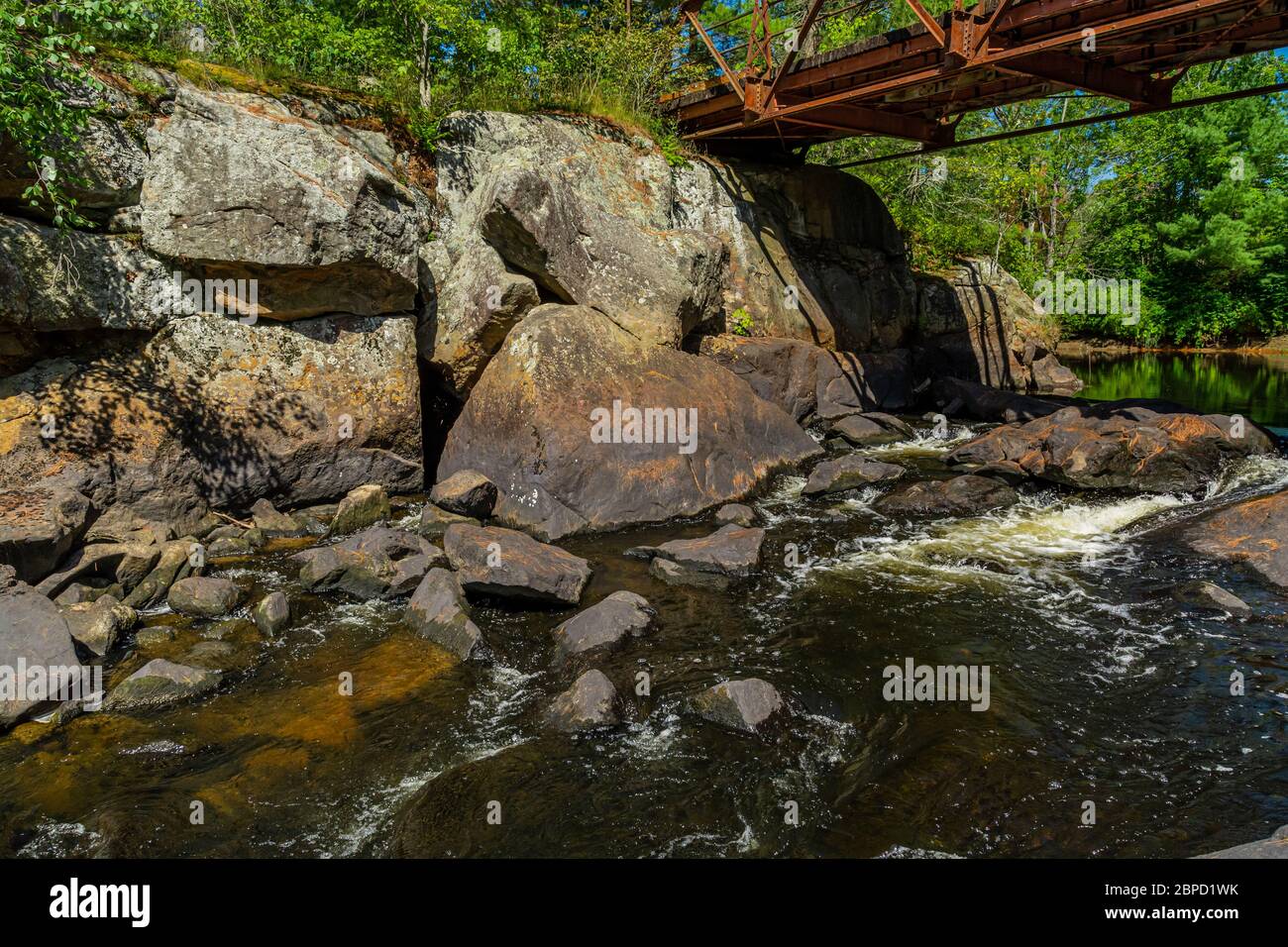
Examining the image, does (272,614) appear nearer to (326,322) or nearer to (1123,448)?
(326,322)

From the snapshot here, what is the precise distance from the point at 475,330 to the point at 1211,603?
10.6 m

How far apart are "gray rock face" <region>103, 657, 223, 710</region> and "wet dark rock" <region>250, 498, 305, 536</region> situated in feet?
12.7

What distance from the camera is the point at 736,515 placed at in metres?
11.3

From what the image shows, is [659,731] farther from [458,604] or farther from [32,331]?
[32,331]

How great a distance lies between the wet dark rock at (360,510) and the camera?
10.8m

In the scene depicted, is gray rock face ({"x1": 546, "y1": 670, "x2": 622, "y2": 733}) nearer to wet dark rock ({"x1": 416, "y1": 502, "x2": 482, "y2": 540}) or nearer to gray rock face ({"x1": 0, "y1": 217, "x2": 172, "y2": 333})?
wet dark rock ({"x1": 416, "y1": 502, "x2": 482, "y2": 540})

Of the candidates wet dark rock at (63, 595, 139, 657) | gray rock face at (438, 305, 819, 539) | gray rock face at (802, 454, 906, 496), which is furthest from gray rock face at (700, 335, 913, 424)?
A: wet dark rock at (63, 595, 139, 657)

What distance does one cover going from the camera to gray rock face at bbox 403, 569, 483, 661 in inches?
294

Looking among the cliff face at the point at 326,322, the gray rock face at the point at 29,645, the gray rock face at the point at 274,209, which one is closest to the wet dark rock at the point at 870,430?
the cliff face at the point at 326,322

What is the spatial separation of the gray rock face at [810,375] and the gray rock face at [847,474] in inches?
153

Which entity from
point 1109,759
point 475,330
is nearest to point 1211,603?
point 1109,759

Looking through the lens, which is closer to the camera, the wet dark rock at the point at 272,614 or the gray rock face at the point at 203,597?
the wet dark rock at the point at 272,614

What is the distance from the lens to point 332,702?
6633 mm

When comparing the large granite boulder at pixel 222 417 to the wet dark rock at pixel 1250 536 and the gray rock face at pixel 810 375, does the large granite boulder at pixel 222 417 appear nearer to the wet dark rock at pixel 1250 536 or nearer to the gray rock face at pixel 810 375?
the gray rock face at pixel 810 375
